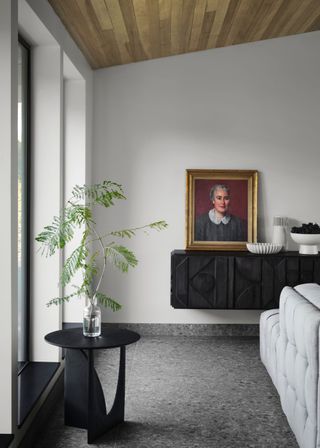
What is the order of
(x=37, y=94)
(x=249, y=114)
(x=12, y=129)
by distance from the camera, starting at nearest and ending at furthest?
(x=12, y=129), (x=37, y=94), (x=249, y=114)

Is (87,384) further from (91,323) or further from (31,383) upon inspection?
(31,383)

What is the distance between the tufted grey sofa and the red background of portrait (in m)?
2.12

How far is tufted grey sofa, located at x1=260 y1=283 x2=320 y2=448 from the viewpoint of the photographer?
2.67m

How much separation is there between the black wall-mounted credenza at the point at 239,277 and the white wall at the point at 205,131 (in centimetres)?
48

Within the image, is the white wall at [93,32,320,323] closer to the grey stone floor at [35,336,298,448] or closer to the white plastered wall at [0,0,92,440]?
the white plastered wall at [0,0,92,440]

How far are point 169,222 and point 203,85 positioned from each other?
1.41m

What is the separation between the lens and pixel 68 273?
12.7 ft

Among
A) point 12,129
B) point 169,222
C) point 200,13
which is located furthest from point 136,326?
point 12,129

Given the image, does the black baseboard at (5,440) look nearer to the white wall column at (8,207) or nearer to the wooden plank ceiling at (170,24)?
the white wall column at (8,207)

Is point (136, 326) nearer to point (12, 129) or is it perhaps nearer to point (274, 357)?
point (274, 357)

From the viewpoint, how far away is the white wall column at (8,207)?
2891 millimetres

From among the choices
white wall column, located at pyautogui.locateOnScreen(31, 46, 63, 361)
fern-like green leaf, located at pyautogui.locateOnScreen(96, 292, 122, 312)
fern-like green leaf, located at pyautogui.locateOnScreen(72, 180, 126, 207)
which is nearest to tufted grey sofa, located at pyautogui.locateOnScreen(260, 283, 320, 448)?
fern-like green leaf, located at pyautogui.locateOnScreen(96, 292, 122, 312)

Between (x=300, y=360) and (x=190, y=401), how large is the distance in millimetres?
1255

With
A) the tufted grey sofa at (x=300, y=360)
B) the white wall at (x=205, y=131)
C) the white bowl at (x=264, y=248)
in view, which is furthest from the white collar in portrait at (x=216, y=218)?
the tufted grey sofa at (x=300, y=360)
